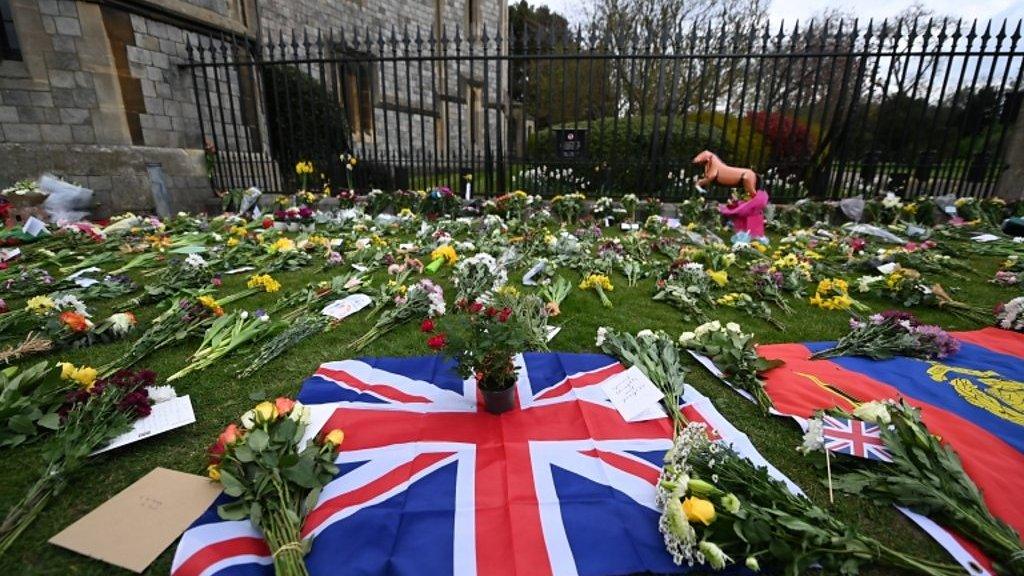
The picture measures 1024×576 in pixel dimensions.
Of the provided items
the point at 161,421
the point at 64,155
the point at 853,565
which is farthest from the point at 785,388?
the point at 64,155

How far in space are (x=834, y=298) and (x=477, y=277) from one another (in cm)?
316

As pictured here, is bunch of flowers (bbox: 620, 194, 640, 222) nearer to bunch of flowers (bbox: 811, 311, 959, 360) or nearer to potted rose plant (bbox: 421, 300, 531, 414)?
bunch of flowers (bbox: 811, 311, 959, 360)

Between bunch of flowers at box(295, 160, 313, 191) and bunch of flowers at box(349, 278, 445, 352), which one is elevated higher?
bunch of flowers at box(295, 160, 313, 191)

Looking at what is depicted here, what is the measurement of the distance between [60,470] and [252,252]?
401 centimetres

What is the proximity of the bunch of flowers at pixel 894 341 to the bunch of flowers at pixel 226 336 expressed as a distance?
389cm

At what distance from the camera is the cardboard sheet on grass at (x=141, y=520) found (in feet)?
5.27

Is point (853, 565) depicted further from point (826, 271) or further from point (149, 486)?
point (826, 271)

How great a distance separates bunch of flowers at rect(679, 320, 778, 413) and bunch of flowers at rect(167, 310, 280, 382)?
3.01m

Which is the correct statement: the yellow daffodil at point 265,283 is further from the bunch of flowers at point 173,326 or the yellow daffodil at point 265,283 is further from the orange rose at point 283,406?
the orange rose at point 283,406

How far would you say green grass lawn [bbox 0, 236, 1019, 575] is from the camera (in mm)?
1688

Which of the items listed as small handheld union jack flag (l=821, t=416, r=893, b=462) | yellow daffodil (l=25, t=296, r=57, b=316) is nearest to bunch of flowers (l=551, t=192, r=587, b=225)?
small handheld union jack flag (l=821, t=416, r=893, b=462)

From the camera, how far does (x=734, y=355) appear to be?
109 inches

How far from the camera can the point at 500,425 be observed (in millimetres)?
2281

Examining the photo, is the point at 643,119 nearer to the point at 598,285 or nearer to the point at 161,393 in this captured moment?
the point at 598,285
